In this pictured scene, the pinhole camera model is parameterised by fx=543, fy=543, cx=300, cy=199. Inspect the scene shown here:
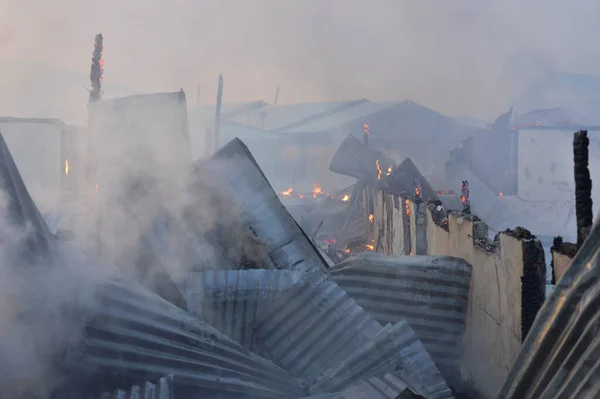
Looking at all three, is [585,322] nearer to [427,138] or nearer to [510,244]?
[510,244]

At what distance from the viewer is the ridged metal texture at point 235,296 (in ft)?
15.2

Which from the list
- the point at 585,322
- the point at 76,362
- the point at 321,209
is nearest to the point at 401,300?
the point at 76,362

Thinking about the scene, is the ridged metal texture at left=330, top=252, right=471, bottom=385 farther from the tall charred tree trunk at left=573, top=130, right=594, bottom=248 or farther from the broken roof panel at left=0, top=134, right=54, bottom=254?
the broken roof panel at left=0, top=134, right=54, bottom=254

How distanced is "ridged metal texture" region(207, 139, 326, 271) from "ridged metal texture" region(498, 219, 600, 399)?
372 cm

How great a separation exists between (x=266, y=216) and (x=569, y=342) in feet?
14.7

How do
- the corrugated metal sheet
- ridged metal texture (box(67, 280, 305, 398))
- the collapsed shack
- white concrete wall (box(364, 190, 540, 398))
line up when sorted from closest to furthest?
ridged metal texture (box(67, 280, 305, 398)) → the corrugated metal sheet → white concrete wall (box(364, 190, 540, 398)) → the collapsed shack

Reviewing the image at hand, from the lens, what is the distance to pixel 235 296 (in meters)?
4.78

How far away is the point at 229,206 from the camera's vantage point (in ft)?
20.1

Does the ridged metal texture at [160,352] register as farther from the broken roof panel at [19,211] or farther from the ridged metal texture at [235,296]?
the ridged metal texture at [235,296]

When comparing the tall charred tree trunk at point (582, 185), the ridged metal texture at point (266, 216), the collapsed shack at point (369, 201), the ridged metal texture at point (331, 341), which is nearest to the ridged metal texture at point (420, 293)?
the ridged metal texture at point (266, 216)

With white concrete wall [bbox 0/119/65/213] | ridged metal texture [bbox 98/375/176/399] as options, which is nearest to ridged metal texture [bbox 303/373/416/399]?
ridged metal texture [bbox 98/375/176/399]

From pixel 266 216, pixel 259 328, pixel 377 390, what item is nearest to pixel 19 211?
pixel 259 328

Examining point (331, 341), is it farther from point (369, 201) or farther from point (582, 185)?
point (369, 201)

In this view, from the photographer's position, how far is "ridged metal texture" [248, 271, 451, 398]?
361 centimetres
